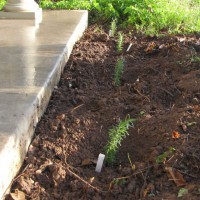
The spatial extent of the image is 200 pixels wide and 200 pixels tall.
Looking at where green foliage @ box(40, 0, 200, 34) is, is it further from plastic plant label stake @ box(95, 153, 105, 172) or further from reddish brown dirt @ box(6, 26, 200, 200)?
plastic plant label stake @ box(95, 153, 105, 172)

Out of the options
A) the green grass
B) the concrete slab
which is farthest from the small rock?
the green grass

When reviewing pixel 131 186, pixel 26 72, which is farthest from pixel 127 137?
pixel 26 72

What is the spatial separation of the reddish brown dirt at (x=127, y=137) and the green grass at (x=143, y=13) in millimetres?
1567

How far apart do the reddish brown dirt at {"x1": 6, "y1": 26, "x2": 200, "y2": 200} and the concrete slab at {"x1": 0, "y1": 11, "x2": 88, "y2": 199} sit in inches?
5.1

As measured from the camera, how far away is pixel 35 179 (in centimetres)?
259

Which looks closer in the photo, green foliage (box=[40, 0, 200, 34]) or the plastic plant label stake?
the plastic plant label stake

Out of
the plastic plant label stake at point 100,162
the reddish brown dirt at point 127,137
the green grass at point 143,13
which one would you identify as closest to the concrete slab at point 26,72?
the reddish brown dirt at point 127,137

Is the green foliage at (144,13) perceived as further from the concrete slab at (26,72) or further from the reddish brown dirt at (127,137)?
the reddish brown dirt at (127,137)

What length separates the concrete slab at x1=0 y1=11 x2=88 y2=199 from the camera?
2.60m

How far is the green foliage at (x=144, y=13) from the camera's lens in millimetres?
6359

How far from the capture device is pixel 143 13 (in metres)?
6.58

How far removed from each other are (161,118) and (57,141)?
33.3 inches

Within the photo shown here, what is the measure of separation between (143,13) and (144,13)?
0.02m

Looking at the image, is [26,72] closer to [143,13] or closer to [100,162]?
[100,162]
